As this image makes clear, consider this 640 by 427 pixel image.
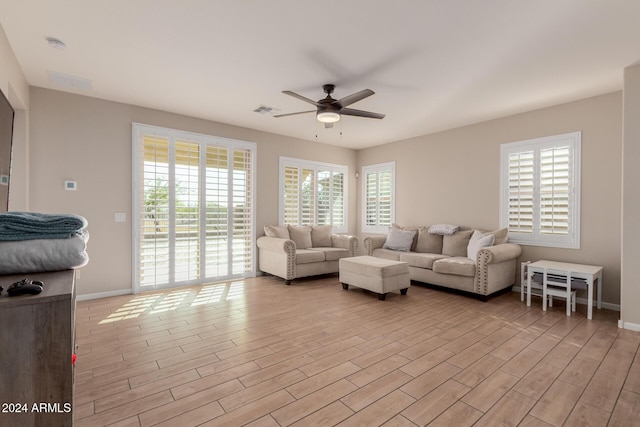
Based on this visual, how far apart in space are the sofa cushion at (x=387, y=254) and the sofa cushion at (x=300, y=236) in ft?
4.07

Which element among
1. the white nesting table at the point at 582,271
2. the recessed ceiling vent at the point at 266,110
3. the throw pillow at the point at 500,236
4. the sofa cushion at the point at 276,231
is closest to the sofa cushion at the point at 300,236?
the sofa cushion at the point at 276,231

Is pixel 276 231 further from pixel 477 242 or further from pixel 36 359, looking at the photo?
pixel 36 359

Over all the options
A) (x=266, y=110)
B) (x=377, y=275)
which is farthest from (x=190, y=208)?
(x=377, y=275)

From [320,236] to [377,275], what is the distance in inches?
82.2

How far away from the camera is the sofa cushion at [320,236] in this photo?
608 cm

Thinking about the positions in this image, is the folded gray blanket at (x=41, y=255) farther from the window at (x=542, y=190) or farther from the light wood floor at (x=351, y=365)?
the window at (x=542, y=190)

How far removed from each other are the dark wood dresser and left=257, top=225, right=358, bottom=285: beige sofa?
13.8 feet

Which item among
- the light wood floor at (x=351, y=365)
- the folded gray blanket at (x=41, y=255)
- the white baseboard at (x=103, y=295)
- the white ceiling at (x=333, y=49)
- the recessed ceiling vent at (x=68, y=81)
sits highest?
the white ceiling at (x=333, y=49)

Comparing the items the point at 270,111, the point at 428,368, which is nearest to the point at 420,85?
the point at 270,111

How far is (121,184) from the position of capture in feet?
14.4

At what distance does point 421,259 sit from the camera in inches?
195

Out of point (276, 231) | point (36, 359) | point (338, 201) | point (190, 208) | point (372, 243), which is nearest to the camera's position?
point (36, 359)

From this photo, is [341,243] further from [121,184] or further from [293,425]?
[293,425]

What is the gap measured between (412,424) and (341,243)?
431cm
